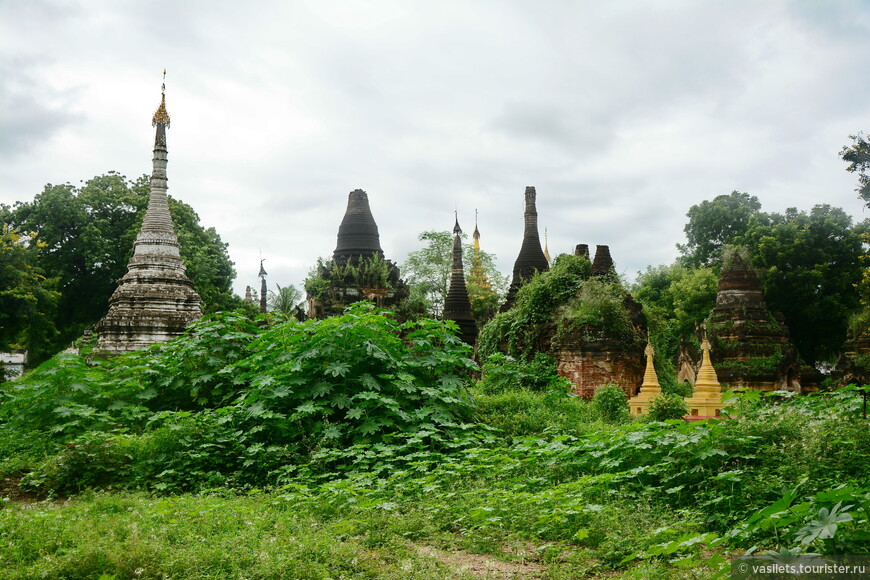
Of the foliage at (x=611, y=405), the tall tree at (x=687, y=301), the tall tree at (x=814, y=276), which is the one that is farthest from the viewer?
the tall tree at (x=687, y=301)

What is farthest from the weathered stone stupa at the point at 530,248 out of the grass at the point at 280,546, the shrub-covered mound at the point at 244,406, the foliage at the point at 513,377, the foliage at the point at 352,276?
the grass at the point at 280,546

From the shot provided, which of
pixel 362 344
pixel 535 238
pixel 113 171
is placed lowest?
pixel 362 344

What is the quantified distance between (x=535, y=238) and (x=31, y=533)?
1015 inches

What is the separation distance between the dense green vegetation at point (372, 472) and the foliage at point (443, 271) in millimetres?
30976

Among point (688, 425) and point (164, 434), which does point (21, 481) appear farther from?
point (688, 425)

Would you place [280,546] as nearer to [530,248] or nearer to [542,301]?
[542,301]

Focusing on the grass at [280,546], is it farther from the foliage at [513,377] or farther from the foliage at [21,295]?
the foliage at [21,295]

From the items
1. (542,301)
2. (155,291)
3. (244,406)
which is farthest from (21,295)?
(244,406)

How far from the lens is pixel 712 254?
38.3 m

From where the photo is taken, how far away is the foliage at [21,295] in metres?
24.2

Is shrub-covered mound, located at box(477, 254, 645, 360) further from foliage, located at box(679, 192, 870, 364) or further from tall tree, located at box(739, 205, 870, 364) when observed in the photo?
tall tree, located at box(739, 205, 870, 364)

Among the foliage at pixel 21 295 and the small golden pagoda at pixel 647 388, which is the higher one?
the foliage at pixel 21 295

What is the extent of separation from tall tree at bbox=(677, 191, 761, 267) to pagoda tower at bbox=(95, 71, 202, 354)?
27.3 m

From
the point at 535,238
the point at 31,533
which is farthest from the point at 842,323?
the point at 31,533
